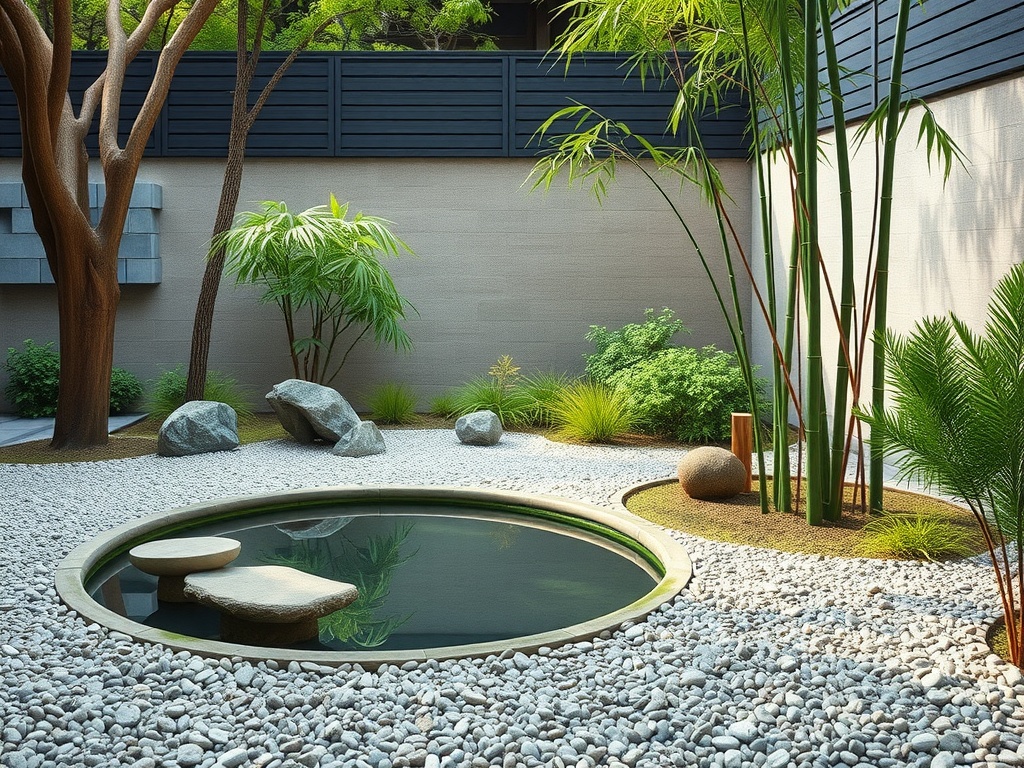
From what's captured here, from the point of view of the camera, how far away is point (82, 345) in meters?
6.48

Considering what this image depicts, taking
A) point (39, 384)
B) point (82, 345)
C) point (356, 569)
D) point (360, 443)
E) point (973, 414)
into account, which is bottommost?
point (356, 569)

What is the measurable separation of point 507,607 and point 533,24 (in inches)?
494

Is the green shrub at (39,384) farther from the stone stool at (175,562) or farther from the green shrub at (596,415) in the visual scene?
the stone stool at (175,562)

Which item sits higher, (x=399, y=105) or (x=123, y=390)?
(x=399, y=105)

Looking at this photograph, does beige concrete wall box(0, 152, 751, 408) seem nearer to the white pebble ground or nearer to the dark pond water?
the dark pond water

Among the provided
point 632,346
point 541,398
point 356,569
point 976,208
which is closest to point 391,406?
point 541,398

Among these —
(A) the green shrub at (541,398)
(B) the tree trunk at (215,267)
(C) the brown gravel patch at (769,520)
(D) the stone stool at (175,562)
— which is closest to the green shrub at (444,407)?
(A) the green shrub at (541,398)

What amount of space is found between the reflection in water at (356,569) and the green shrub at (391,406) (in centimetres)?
294

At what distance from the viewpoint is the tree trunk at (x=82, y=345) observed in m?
6.42

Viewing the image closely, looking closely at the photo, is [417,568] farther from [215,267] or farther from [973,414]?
[215,267]

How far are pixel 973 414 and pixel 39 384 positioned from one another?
308 inches

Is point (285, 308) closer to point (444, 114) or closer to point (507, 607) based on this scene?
point (444, 114)

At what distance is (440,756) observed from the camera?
2246 millimetres

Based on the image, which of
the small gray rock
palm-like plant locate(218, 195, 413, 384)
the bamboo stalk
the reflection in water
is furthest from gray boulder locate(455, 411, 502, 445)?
the small gray rock
